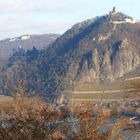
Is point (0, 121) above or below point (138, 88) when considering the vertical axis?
below

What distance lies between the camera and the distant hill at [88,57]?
406 ft

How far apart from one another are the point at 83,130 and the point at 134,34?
469 ft

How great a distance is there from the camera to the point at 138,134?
32.2ft

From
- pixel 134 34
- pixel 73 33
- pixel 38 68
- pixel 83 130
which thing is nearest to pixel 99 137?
pixel 83 130

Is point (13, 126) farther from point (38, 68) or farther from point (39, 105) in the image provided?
point (38, 68)

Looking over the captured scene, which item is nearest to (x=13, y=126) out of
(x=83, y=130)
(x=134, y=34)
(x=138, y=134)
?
(x=83, y=130)

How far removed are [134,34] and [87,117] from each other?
143153 millimetres

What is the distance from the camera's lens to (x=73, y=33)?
164m

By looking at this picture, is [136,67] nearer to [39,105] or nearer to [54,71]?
[54,71]

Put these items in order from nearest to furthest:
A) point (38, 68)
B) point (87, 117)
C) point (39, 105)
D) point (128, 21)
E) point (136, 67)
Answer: point (87, 117) < point (39, 105) < point (136, 67) < point (38, 68) < point (128, 21)

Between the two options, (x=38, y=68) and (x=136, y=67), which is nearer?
(x=136, y=67)

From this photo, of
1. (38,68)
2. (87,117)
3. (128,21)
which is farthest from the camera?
(128,21)

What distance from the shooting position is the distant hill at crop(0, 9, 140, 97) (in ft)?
406

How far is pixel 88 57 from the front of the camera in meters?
134
